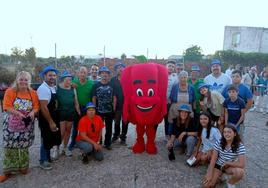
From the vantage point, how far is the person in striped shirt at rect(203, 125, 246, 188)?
3.54 m

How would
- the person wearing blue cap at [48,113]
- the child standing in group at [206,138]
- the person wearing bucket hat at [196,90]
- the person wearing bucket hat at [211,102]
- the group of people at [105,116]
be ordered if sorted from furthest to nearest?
the person wearing bucket hat at [196,90] → the person wearing bucket hat at [211,102] → the child standing in group at [206,138] → the person wearing blue cap at [48,113] → the group of people at [105,116]

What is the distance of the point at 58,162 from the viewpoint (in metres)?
4.61

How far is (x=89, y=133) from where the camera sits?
4.60 meters

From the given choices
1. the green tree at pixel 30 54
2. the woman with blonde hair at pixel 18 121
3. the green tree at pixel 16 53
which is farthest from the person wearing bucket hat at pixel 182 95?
the green tree at pixel 16 53

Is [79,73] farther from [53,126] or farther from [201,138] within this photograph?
[201,138]

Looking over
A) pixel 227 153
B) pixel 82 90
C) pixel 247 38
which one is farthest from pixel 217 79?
pixel 247 38

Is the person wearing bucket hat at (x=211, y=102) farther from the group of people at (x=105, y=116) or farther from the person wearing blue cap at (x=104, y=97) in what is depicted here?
the person wearing blue cap at (x=104, y=97)

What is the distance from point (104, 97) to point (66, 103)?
0.69 metres

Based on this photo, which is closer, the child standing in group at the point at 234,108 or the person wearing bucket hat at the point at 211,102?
the child standing in group at the point at 234,108

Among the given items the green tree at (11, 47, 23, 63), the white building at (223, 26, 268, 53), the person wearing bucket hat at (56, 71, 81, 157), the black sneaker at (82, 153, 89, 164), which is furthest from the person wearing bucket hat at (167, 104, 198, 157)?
the white building at (223, 26, 268, 53)

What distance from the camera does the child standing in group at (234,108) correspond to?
14.4ft

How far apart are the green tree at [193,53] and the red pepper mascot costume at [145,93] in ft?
58.8

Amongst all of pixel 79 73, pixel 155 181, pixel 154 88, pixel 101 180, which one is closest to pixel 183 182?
pixel 155 181

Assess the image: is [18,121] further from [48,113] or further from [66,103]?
[66,103]
